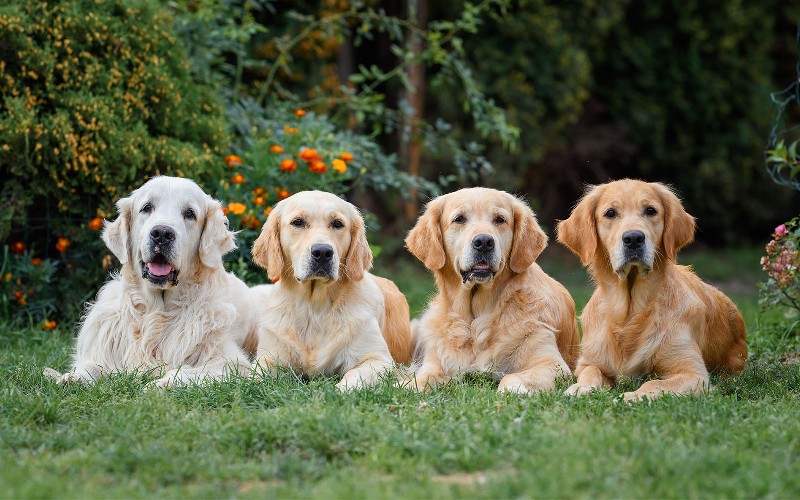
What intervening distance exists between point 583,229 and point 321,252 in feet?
4.94

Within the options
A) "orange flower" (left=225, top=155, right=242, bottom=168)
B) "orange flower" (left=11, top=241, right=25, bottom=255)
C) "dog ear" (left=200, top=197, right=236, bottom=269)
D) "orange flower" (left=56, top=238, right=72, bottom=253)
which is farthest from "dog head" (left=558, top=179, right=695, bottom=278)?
"orange flower" (left=11, top=241, right=25, bottom=255)

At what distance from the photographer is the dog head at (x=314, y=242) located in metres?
5.29

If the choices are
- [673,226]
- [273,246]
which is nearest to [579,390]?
[673,226]

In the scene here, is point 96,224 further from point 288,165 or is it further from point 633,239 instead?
point 633,239

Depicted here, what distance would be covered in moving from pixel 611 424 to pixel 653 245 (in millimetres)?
1341

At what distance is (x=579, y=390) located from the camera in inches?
195

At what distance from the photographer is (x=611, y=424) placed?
422cm

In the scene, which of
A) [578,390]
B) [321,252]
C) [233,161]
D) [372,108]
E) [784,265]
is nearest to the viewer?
[578,390]

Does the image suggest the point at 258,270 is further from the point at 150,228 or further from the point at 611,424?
the point at 611,424

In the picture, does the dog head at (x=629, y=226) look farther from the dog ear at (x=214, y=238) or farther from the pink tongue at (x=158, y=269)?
the pink tongue at (x=158, y=269)

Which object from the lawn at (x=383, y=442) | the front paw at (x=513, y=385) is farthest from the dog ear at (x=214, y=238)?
the front paw at (x=513, y=385)

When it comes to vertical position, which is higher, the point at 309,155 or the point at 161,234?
the point at 309,155

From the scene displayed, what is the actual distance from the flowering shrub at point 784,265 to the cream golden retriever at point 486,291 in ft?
5.30

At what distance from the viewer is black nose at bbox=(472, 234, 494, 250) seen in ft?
17.5
